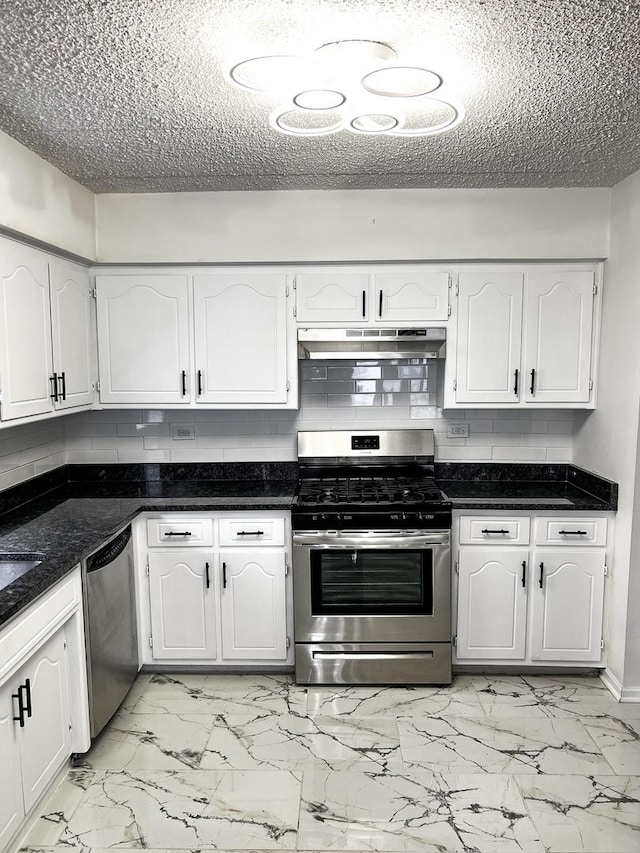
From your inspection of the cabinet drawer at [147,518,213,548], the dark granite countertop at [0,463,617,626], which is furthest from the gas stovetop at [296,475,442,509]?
the cabinet drawer at [147,518,213,548]

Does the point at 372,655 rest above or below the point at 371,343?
below

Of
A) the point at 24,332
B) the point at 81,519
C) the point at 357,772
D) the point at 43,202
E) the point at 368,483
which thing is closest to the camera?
the point at 357,772

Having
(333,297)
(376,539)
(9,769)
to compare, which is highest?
(333,297)

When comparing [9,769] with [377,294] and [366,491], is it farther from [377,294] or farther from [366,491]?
[377,294]

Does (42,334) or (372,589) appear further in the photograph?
(372,589)

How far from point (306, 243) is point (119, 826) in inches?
105

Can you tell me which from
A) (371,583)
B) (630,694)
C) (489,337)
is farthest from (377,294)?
(630,694)

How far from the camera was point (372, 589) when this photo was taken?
10.4 feet

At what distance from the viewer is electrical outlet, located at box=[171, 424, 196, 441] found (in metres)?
3.75

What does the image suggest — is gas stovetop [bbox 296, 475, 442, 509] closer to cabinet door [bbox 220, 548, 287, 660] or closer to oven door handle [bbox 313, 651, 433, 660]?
cabinet door [bbox 220, 548, 287, 660]

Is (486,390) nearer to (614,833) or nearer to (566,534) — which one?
(566,534)

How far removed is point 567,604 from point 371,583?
39.9 inches

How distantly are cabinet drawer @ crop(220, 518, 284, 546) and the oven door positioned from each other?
13 cm

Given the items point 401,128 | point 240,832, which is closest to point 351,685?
point 240,832
